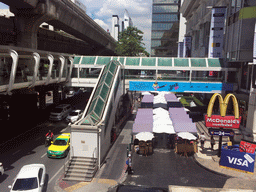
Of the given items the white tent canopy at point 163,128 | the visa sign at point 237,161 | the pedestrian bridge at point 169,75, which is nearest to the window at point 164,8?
the pedestrian bridge at point 169,75

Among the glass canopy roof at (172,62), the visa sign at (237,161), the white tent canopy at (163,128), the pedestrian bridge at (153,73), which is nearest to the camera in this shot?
the visa sign at (237,161)

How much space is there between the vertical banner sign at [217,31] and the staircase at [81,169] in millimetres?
24342

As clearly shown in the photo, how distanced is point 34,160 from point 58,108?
15568 mm

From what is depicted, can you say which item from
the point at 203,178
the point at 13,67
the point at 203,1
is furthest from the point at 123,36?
the point at 203,178

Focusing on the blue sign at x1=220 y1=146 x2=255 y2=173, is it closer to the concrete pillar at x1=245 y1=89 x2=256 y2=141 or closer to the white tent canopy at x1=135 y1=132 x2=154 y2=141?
the white tent canopy at x1=135 y1=132 x2=154 y2=141

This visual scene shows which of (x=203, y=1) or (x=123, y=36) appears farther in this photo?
(x=123, y=36)

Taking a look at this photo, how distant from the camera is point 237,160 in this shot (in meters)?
17.2

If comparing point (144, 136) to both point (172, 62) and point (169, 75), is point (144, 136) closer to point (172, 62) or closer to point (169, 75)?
point (169, 75)

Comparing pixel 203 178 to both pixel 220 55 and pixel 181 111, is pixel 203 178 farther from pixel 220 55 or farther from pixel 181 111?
pixel 220 55

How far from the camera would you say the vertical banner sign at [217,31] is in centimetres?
3012

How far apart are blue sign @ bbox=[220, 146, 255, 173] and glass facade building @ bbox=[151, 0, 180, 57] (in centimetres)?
9526

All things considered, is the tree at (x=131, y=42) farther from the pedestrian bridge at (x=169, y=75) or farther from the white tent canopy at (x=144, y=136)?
the white tent canopy at (x=144, y=136)

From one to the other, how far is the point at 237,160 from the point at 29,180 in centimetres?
1518

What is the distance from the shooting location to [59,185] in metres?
15.2
